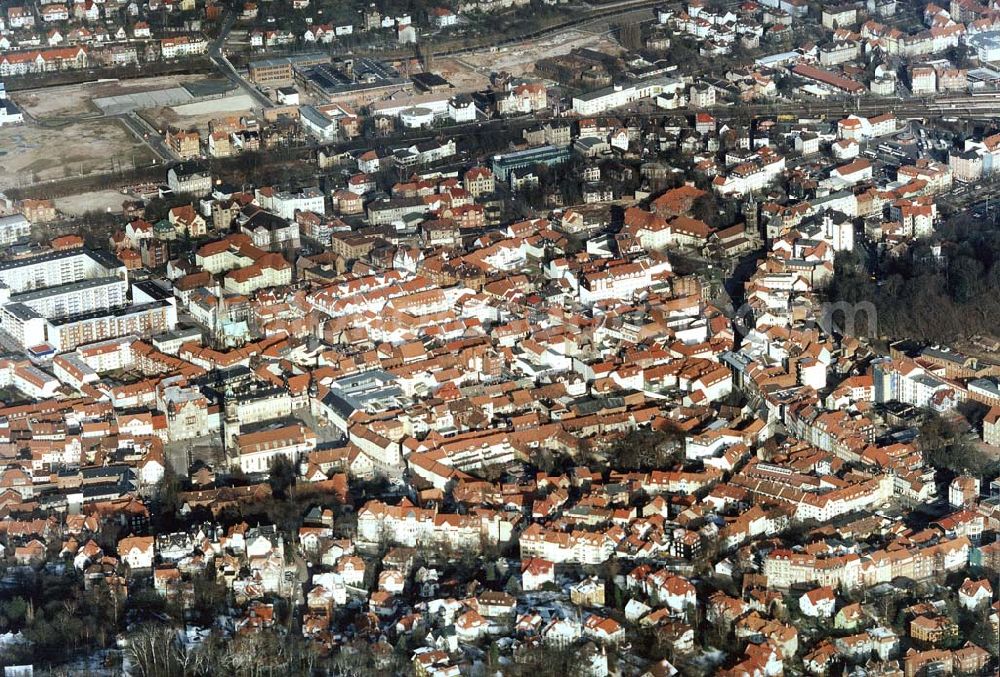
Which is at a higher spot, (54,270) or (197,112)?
(54,270)

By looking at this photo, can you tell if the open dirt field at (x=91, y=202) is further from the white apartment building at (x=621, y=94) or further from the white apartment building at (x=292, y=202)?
the white apartment building at (x=621, y=94)

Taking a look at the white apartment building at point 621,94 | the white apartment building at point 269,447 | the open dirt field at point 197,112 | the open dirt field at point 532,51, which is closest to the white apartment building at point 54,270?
the white apartment building at point 269,447

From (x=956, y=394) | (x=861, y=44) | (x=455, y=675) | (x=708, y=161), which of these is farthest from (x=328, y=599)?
(x=861, y=44)

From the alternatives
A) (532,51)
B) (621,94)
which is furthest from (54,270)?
(532,51)

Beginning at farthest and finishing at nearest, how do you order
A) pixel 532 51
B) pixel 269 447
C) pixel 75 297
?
pixel 532 51 → pixel 75 297 → pixel 269 447

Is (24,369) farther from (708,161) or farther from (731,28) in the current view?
(731,28)

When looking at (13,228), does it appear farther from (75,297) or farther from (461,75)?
(461,75)
